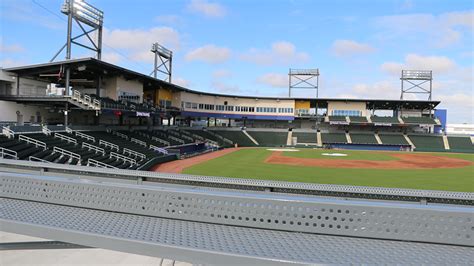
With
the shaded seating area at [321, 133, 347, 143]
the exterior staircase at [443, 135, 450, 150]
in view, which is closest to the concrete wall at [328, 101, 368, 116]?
the shaded seating area at [321, 133, 347, 143]

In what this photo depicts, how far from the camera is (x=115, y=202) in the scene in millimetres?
4043

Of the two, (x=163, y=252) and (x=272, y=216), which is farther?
(x=272, y=216)

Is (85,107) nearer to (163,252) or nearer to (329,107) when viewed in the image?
(163,252)

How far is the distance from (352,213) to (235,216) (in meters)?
1.29

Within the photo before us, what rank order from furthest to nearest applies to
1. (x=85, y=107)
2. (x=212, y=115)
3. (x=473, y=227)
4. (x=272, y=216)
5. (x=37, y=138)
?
(x=212, y=115), (x=85, y=107), (x=37, y=138), (x=272, y=216), (x=473, y=227)

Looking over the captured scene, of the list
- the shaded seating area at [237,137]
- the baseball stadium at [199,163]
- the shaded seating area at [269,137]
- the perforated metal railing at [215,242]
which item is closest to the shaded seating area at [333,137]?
the baseball stadium at [199,163]

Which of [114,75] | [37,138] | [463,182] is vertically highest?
[114,75]

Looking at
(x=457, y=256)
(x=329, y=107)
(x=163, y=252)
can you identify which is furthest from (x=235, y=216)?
(x=329, y=107)

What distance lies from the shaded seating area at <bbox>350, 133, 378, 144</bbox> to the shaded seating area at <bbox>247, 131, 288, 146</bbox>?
13644 mm

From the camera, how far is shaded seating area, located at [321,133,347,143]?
197 feet

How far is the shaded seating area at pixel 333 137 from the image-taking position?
6000cm

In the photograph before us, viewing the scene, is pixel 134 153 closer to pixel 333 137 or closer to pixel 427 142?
pixel 333 137

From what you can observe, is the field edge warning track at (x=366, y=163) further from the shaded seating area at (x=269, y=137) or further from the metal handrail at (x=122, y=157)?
the shaded seating area at (x=269, y=137)

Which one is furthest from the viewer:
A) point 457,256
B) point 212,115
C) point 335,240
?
point 212,115
